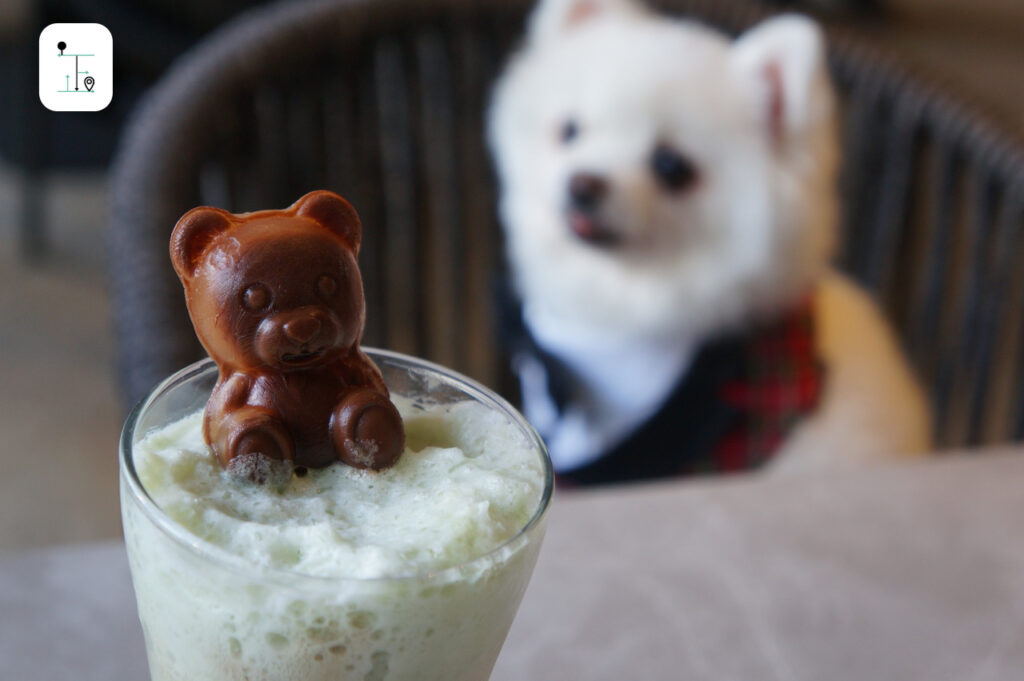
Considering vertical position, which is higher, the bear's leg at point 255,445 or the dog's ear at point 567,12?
the dog's ear at point 567,12

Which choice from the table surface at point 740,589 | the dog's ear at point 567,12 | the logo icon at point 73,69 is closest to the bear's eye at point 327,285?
the table surface at point 740,589

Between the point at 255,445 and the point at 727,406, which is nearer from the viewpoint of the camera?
the point at 255,445

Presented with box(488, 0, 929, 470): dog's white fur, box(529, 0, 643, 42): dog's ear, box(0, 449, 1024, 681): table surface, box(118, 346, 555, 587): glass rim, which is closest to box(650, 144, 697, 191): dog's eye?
box(488, 0, 929, 470): dog's white fur

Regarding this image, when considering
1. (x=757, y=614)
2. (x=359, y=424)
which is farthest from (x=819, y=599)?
(x=359, y=424)

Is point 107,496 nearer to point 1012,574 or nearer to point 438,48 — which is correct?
point 438,48

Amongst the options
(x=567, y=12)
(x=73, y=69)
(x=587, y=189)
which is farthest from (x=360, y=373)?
(x=567, y=12)

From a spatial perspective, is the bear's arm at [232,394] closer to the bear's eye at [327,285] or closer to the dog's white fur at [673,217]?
the bear's eye at [327,285]

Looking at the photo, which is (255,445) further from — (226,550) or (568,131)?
(568,131)

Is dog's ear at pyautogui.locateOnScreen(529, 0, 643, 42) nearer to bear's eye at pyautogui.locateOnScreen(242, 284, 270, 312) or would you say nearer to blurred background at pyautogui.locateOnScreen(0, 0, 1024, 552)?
blurred background at pyautogui.locateOnScreen(0, 0, 1024, 552)
